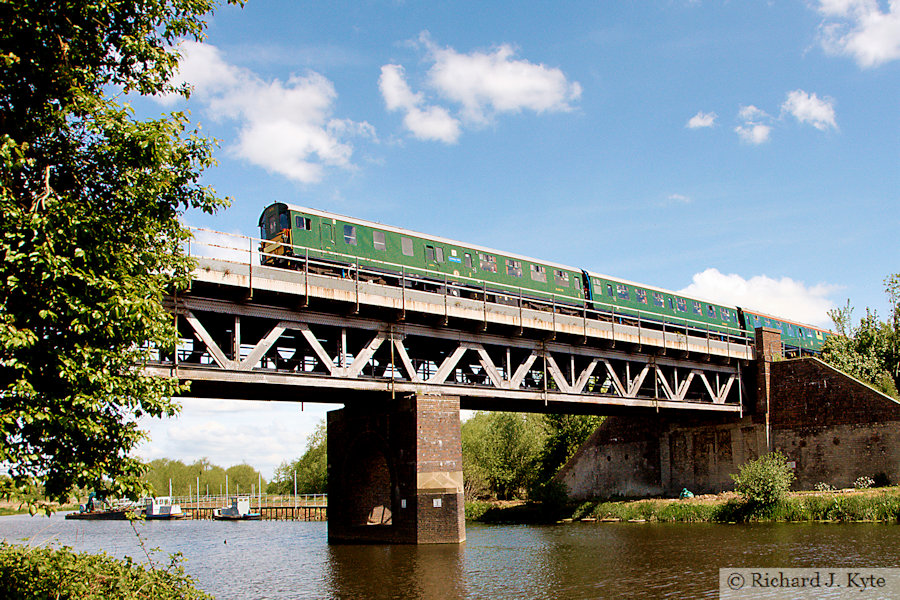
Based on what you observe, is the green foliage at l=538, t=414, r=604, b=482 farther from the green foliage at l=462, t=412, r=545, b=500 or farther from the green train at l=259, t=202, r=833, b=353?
the green train at l=259, t=202, r=833, b=353

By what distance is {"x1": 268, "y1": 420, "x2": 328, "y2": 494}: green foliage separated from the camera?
303 feet

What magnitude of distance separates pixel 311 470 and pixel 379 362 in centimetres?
6653

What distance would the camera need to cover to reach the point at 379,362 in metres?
32.4

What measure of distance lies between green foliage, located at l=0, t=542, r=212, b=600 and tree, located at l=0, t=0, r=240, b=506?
7.09ft

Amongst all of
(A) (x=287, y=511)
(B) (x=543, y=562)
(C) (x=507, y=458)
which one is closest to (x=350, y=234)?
(B) (x=543, y=562)

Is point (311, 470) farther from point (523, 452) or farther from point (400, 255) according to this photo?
point (400, 255)

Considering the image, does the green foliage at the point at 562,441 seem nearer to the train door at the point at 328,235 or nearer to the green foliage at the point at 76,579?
the train door at the point at 328,235

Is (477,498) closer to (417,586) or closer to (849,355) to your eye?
(849,355)

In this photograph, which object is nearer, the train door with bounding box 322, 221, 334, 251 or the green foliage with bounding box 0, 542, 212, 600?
the green foliage with bounding box 0, 542, 212, 600

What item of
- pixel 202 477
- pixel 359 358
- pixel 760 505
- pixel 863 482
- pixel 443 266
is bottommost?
pixel 202 477

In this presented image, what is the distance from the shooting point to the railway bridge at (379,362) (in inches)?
984

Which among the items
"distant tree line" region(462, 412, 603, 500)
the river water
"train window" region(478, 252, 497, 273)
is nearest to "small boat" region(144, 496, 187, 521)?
"distant tree line" region(462, 412, 603, 500)

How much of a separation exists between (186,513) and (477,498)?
132 ft

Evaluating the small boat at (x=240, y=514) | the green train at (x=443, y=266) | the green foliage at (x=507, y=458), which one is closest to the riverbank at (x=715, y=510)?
the green foliage at (x=507, y=458)
